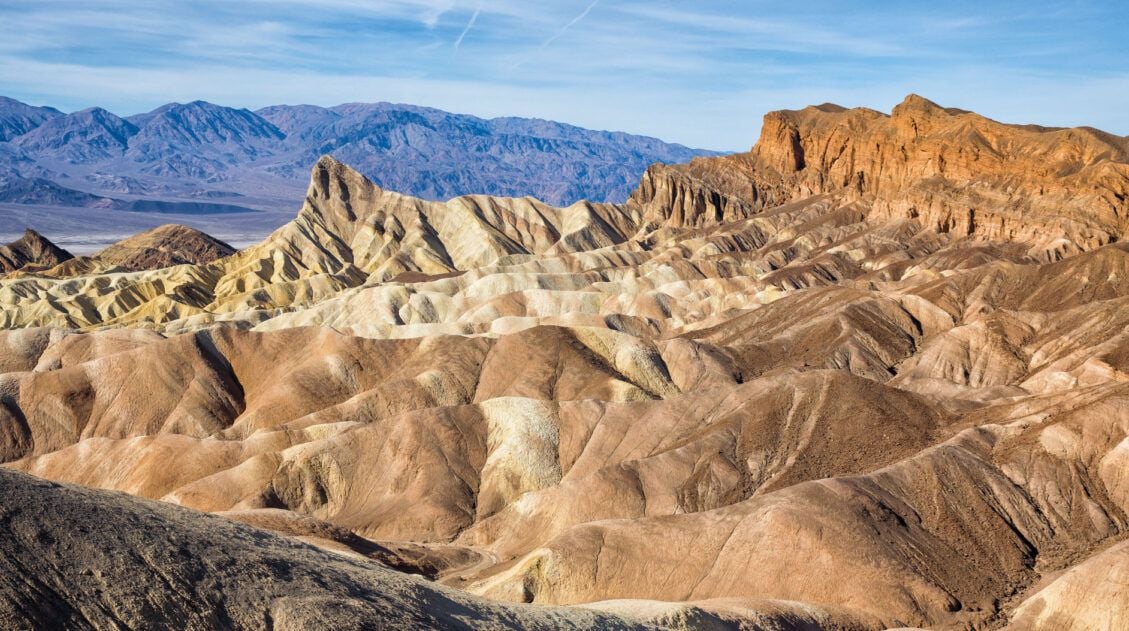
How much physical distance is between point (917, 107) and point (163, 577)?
15679 centimetres

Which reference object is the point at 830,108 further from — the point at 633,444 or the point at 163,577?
the point at 163,577

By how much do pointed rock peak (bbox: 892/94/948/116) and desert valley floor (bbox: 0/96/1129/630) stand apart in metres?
17.4

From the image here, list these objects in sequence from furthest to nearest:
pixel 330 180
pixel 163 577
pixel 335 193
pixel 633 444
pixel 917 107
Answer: pixel 330 180 → pixel 335 193 → pixel 917 107 → pixel 633 444 → pixel 163 577

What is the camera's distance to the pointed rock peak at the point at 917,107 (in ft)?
545

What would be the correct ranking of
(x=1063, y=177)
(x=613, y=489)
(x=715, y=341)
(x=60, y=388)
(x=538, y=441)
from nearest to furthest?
(x=613, y=489) → (x=538, y=441) → (x=60, y=388) → (x=715, y=341) → (x=1063, y=177)

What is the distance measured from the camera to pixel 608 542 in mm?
52344

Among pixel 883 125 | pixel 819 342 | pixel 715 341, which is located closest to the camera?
pixel 819 342

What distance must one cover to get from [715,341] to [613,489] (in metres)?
42.0

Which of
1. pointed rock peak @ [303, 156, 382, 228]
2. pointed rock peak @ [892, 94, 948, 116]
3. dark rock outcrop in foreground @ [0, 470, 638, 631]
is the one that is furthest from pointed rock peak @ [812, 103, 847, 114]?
dark rock outcrop in foreground @ [0, 470, 638, 631]

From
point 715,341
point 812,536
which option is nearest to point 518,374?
point 715,341

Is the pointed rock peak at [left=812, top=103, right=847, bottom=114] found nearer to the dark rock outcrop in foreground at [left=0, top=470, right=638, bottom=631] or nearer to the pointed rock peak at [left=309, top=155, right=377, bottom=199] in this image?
the pointed rock peak at [left=309, top=155, right=377, bottom=199]

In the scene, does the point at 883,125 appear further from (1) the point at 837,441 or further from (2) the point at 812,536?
(2) the point at 812,536

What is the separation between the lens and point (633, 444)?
71812mm

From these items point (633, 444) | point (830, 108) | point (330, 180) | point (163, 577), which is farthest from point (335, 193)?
point (163, 577)
